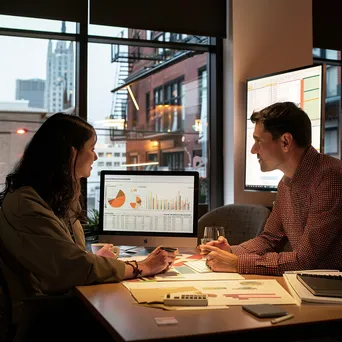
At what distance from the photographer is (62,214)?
2.12 meters

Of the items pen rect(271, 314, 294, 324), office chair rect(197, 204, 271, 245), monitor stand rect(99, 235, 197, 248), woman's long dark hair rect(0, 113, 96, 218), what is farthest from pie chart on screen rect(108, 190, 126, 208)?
pen rect(271, 314, 294, 324)

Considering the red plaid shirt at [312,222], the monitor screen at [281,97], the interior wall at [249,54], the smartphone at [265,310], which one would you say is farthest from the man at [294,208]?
the interior wall at [249,54]

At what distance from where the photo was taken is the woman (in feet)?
5.97

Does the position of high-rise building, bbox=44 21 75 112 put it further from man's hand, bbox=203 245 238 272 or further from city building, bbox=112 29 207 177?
man's hand, bbox=203 245 238 272

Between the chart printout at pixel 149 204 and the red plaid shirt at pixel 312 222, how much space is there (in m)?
Answer: 0.52

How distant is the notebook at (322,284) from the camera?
1.61m

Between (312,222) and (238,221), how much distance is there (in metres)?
1.24

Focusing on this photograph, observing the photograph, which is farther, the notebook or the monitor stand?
the monitor stand

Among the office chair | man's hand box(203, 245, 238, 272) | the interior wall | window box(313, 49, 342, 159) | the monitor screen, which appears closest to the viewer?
man's hand box(203, 245, 238, 272)

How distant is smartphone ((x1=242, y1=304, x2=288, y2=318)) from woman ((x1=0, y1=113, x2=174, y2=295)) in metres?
0.62

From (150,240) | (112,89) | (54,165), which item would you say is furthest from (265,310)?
(112,89)

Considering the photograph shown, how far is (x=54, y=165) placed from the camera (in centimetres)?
208

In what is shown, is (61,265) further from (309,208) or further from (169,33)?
(169,33)

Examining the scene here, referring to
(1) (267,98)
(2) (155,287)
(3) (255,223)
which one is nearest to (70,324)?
(2) (155,287)
